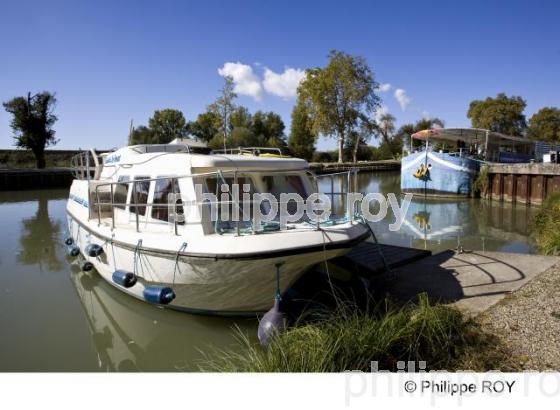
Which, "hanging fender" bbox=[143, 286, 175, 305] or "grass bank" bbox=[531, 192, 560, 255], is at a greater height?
"grass bank" bbox=[531, 192, 560, 255]

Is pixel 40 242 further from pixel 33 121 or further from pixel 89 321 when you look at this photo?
pixel 33 121

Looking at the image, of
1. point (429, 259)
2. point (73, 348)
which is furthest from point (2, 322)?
point (429, 259)

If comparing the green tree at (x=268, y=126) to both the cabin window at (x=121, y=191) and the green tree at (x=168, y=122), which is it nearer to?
the green tree at (x=168, y=122)

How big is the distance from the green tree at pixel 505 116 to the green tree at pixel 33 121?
53224 millimetres

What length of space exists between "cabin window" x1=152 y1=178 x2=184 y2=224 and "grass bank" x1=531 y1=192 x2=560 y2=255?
764 centimetres

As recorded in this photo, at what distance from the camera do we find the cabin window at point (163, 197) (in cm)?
650

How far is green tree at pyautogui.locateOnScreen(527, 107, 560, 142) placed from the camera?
5844 centimetres

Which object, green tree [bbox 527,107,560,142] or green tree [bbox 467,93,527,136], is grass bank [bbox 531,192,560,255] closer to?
green tree [bbox 467,93,527,136]

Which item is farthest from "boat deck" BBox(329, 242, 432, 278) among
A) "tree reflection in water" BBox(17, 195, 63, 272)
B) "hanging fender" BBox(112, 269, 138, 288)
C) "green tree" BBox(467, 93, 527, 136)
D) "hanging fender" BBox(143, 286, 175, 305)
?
"green tree" BBox(467, 93, 527, 136)

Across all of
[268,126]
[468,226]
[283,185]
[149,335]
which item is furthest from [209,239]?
[268,126]

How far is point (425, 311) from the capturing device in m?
4.54

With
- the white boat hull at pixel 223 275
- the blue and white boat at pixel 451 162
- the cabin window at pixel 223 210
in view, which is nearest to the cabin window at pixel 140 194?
the white boat hull at pixel 223 275

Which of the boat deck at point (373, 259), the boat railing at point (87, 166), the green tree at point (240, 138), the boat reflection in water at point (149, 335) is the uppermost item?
the green tree at point (240, 138)
